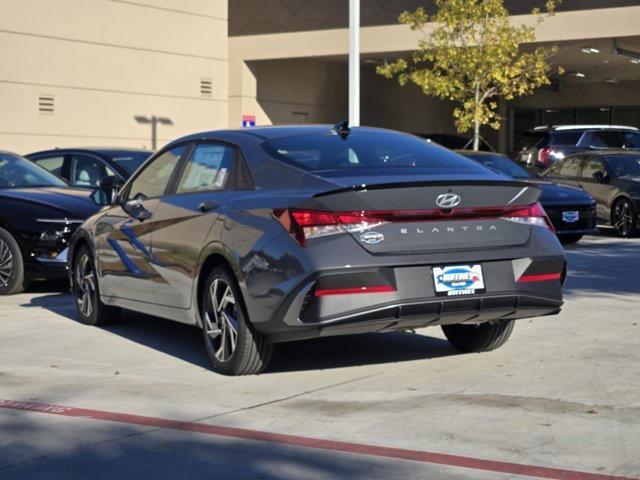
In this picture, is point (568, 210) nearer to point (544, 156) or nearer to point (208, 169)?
point (544, 156)

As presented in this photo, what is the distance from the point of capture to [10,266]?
1259 centimetres

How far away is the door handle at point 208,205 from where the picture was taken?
8.26m

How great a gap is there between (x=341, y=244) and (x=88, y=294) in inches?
151

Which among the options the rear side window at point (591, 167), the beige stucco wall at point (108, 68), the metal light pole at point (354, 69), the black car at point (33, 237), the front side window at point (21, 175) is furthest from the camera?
the beige stucco wall at point (108, 68)

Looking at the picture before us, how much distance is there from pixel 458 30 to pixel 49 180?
20188 mm

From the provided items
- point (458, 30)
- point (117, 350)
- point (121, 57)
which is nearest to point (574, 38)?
point (458, 30)

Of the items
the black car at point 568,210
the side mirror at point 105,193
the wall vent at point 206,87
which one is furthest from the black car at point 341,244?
the wall vent at point 206,87

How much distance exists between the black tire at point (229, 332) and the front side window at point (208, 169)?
704 mm

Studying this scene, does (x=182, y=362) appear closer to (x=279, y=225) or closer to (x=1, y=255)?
(x=279, y=225)

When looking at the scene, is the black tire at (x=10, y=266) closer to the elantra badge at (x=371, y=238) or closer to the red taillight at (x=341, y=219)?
the red taillight at (x=341, y=219)

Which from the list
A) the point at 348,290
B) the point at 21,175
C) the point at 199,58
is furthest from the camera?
the point at 199,58

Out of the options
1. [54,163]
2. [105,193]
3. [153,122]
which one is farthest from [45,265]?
[153,122]

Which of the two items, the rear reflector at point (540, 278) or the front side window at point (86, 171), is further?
the front side window at point (86, 171)

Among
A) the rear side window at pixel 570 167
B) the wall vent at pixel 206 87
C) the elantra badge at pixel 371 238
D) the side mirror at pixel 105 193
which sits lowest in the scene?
the rear side window at pixel 570 167
